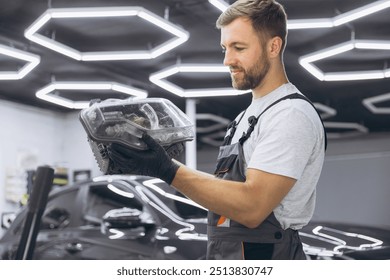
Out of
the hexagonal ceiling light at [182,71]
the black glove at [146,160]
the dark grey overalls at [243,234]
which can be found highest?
the hexagonal ceiling light at [182,71]

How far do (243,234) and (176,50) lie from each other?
2.25 meters

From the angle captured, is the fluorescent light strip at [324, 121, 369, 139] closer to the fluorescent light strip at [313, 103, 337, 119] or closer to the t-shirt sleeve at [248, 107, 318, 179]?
the fluorescent light strip at [313, 103, 337, 119]

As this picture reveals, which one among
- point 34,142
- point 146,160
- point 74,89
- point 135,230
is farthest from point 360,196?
point 146,160

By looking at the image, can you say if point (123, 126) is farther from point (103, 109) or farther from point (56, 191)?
point (56, 191)

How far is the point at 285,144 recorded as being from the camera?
110 cm

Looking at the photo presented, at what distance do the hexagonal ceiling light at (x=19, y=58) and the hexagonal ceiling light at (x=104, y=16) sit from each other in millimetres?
102

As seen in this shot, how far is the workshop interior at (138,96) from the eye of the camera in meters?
2.22

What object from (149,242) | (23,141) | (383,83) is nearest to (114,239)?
Result: (149,242)

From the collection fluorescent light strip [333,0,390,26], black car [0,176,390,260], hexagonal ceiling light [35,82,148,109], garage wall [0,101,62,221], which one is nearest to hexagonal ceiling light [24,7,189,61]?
hexagonal ceiling light [35,82,148,109]

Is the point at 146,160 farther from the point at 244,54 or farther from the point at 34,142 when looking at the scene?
the point at 34,142

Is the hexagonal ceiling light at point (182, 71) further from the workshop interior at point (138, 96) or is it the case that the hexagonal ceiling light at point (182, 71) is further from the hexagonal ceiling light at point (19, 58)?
the hexagonal ceiling light at point (19, 58)

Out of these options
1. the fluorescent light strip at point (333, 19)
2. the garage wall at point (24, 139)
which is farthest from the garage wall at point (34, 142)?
the fluorescent light strip at point (333, 19)

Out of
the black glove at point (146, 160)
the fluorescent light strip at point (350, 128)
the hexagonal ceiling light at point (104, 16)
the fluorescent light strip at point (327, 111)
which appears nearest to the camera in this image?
the black glove at point (146, 160)
